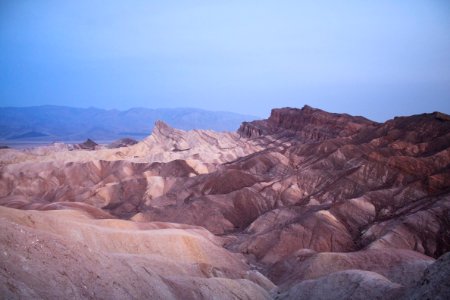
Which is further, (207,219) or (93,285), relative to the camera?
(207,219)

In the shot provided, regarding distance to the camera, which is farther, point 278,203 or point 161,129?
point 161,129

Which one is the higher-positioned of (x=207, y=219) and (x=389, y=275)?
(x=389, y=275)

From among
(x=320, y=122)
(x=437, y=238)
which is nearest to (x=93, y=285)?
(x=437, y=238)

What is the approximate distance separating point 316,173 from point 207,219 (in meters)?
16.4

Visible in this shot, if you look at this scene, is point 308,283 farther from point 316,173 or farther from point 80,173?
point 80,173

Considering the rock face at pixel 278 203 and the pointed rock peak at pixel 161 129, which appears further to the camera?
the pointed rock peak at pixel 161 129

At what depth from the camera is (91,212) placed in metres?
48.6

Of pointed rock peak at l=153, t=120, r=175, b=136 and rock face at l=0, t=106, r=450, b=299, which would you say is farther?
pointed rock peak at l=153, t=120, r=175, b=136

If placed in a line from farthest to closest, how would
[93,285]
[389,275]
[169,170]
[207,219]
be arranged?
[169,170] < [207,219] < [389,275] < [93,285]

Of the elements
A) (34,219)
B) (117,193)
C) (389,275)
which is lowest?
(117,193)

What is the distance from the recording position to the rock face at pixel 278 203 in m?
28.4

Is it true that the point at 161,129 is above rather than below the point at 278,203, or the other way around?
above

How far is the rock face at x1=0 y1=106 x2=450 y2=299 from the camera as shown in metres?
28.4

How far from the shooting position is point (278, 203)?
58469 millimetres
